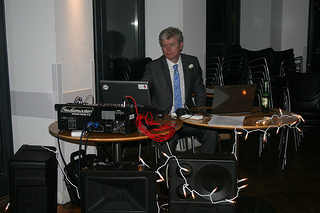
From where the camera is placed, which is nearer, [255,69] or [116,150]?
[116,150]

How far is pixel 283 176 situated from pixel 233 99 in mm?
1375

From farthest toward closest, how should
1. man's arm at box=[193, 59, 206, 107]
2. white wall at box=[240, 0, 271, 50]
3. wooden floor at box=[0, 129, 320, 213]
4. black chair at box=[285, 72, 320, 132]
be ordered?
white wall at box=[240, 0, 271, 50] → black chair at box=[285, 72, 320, 132] → man's arm at box=[193, 59, 206, 107] → wooden floor at box=[0, 129, 320, 213]

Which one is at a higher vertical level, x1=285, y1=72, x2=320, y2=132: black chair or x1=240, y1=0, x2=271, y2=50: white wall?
x1=240, y1=0, x2=271, y2=50: white wall

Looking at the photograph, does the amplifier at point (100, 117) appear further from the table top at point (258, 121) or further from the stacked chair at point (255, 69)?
the stacked chair at point (255, 69)

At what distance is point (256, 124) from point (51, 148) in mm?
1598

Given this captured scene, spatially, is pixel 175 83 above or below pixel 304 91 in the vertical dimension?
above

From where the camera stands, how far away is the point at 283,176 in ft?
13.0

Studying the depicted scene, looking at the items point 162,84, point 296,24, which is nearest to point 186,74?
point 162,84

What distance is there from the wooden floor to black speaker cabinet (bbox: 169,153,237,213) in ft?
3.66

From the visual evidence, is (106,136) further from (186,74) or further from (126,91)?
(186,74)

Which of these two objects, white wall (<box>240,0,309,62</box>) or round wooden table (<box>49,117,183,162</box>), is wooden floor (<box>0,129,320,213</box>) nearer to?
round wooden table (<box>49,117,183,162</box>)

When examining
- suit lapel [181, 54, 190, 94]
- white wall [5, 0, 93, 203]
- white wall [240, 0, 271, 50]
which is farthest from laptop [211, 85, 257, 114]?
white wall [240, 0, 271, 50]

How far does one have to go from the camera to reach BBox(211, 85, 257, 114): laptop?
304cm

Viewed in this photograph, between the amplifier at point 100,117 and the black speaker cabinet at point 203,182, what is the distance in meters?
0.47
